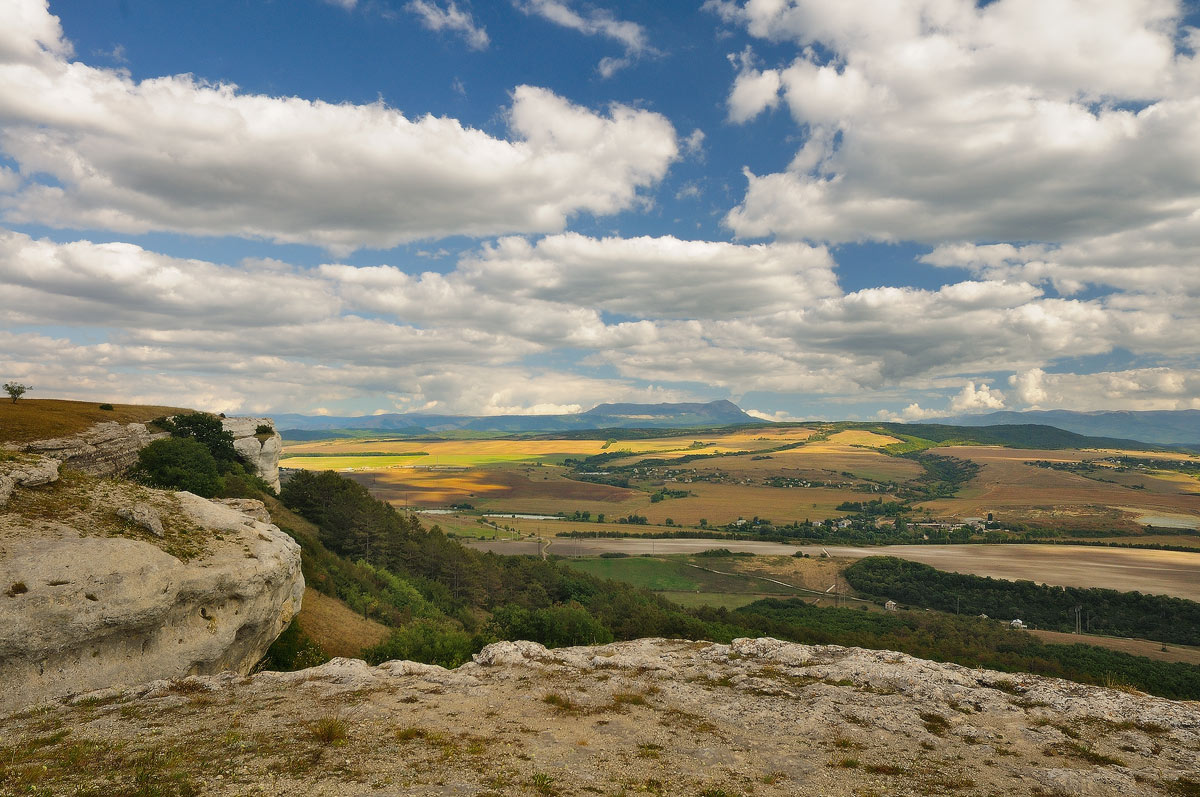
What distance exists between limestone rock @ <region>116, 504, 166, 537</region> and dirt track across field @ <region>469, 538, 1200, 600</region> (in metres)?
110

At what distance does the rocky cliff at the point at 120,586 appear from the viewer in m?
20.8

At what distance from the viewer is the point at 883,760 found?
18984mm

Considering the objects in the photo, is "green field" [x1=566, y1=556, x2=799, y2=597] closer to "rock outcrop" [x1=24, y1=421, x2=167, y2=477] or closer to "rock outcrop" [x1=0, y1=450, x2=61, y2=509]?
"rock outcrop" [x1=24, y1=421, x2=167, y2=477]

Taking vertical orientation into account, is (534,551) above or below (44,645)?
below

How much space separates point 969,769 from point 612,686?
545 inches

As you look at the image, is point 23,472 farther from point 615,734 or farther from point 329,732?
point 615,734

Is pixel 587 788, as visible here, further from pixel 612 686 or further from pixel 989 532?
pixel 989 532

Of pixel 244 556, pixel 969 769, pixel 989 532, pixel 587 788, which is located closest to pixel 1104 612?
pixel 989 532

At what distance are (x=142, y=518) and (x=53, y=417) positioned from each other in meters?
40.8

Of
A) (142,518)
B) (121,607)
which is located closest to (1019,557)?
(142,518)

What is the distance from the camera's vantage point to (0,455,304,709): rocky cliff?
2081cm

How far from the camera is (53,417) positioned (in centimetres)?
5441

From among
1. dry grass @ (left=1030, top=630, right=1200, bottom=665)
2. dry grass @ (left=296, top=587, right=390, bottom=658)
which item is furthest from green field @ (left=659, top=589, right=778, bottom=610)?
dry grass @ (left=296, top=587, right=390, bottom=658)

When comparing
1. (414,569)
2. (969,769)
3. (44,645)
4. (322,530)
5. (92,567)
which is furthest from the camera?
(414,569)
